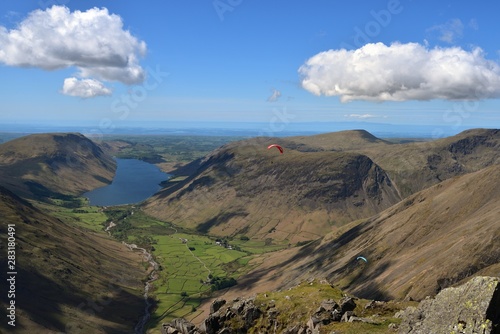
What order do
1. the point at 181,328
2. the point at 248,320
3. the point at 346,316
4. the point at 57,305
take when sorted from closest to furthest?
the point at 346,316 < the point at 181,328 < the point at 248,320 < the point at 57,305

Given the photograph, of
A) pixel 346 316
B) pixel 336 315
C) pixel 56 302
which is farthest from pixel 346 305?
pixel 56 302

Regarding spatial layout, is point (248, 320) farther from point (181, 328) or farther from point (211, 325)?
point (181, 328)

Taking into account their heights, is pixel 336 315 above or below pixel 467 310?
below

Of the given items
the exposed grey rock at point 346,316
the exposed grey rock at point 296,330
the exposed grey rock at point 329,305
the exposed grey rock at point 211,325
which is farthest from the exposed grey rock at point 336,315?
the exposed grey rock at point 211,325

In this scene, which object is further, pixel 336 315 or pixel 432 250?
pixel 432 250

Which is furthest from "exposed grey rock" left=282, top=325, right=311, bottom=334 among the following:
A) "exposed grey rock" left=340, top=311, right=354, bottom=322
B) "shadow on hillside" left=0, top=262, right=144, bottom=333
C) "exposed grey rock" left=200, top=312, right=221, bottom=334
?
"shadow on hillside" left=0, top=262, right=144, bottom=333

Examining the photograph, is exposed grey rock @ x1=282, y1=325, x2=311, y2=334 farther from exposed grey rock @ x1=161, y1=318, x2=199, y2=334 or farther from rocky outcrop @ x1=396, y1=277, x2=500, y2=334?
rocky outcrop @ x1=396, y1=277, x2=500, y2=334

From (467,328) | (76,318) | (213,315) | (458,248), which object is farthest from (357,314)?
(76,318)
